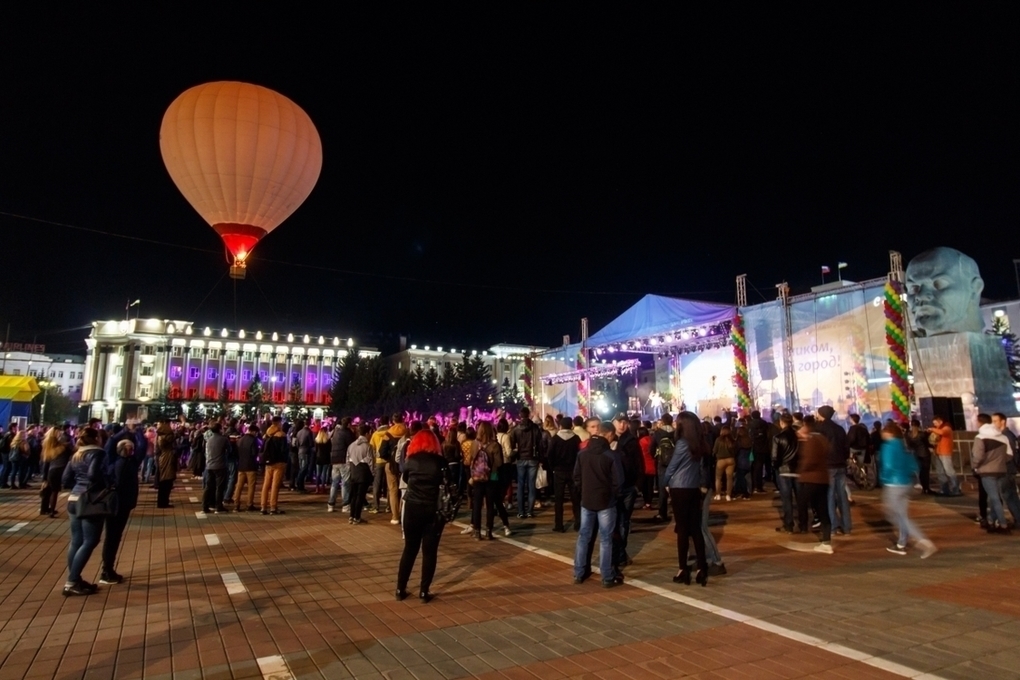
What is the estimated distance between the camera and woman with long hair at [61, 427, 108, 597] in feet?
19.7

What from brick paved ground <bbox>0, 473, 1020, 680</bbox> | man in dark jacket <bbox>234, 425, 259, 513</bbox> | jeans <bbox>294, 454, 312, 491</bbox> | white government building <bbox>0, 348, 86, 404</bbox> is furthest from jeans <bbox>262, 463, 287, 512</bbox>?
white government building <bbox>0, 348, 86, 404</bbox>

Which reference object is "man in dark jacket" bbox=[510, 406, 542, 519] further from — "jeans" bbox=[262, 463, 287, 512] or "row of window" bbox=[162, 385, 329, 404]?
"row of window" bbox=[162, 385, 329, 404]

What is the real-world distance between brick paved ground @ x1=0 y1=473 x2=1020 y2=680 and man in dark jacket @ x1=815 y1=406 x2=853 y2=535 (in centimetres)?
34

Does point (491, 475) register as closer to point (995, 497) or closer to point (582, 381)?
point (995, 497)

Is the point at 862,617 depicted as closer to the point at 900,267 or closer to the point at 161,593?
the point at 161,593

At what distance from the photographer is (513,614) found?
17.4ft

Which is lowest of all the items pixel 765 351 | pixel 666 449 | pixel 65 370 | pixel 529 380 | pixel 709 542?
pixel 709 542

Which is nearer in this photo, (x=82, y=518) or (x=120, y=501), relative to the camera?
(x=82, y=518)

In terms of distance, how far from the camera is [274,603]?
18.6 ft

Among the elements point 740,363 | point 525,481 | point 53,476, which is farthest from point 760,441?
point 53,476

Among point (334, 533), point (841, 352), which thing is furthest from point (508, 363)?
point (334, 533)

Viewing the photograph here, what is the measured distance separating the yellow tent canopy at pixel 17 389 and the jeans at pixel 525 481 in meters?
20.9

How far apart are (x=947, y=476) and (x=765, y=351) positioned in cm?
871

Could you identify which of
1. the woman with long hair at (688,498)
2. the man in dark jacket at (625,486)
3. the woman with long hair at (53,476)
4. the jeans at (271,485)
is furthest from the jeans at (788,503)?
the woman with long hair at (53,476)
